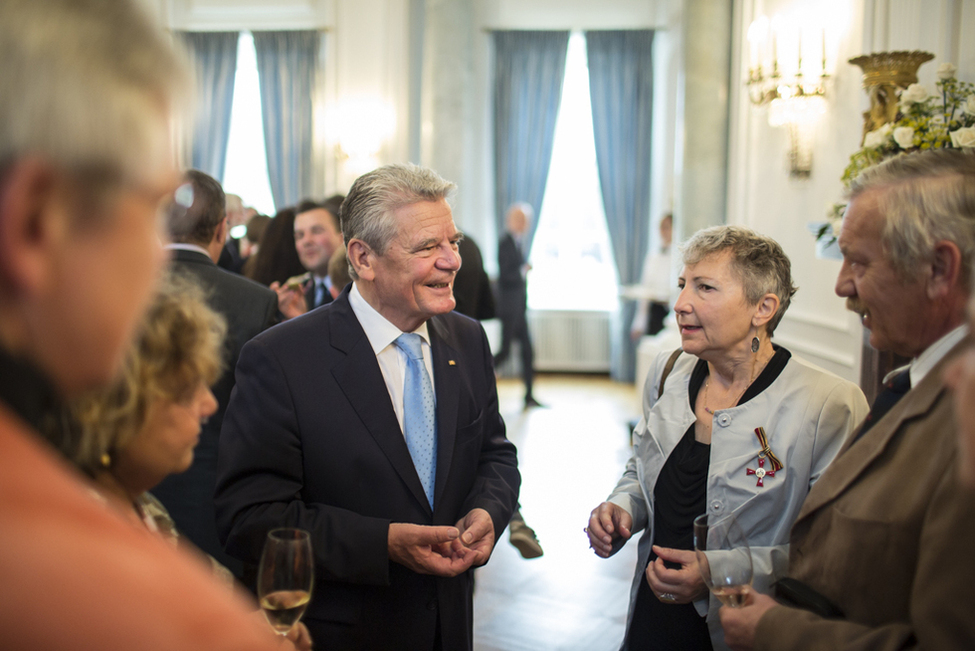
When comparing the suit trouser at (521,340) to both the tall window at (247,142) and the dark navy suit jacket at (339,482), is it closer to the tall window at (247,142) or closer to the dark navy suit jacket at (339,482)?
the tall window at (247,142)

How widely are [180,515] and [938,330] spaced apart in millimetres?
2472

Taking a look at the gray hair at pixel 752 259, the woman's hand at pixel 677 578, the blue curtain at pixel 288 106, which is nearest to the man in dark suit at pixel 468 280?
the gray hair at pixel 752 259

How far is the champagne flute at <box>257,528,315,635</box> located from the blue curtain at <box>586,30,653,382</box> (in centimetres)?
888

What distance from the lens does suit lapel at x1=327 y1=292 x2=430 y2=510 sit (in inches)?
74.1

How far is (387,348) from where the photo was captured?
206cm

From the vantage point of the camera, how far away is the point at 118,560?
1.47 feet

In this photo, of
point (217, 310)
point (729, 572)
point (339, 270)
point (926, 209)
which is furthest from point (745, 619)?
point (339, 270)

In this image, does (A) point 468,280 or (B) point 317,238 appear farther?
(A) point 468,280

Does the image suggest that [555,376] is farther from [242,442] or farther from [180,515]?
[242,442]

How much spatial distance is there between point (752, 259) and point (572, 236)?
8.49m

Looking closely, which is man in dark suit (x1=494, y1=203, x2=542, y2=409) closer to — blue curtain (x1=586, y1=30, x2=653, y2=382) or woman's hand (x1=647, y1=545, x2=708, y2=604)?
blue curtain (x1=586, y1=30, x2=653, y2=382)

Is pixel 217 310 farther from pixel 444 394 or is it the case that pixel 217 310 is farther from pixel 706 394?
pixel 706 394

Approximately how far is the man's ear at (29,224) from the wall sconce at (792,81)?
16.8ft

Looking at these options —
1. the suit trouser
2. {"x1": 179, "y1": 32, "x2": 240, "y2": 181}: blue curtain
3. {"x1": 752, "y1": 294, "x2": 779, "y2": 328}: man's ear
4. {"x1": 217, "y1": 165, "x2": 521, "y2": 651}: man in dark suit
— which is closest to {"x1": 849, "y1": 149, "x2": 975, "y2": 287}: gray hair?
{"x1": 752, "y1": 294, "x2": 779, "y2": 328}: man's ear
